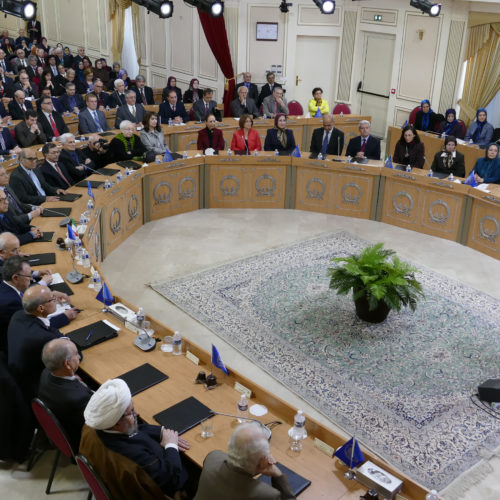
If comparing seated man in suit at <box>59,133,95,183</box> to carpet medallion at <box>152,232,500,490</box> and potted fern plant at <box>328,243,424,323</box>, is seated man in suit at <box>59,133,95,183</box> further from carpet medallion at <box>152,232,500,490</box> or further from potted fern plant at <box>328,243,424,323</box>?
potted fern plant at <box>328,243,424,323</box>

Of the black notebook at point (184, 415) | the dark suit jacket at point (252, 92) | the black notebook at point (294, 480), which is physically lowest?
the black notebook at point (294, 480)

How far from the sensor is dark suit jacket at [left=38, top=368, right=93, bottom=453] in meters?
3.55

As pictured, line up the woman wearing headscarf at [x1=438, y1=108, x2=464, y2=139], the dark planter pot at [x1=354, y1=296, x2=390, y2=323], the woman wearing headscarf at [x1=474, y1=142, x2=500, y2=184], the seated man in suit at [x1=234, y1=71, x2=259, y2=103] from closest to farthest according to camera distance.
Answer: the dark planter pot at [x1=354, y1=296, x2=390, y2=323], the woman wearing headscarf at [x1=474, y1=142, x2=500, y2=184], the woman wearing headscarf at [x1=438, y1=108, x2=464, y2=139], the seated man in suit at [x1=234, y1=71, x2=259, y2=103]

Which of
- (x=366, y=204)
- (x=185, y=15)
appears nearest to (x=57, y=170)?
(x=366, y=204)

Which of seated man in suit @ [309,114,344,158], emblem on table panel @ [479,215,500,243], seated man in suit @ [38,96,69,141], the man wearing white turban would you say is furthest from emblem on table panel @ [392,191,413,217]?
the man wearing white turban

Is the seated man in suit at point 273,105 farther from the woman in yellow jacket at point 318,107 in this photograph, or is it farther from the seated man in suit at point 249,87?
the seated man in suit at point 249,87

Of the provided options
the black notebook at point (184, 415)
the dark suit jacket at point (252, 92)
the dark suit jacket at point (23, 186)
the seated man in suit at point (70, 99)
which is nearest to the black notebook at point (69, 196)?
the dark suit jacket at point (23, 186)

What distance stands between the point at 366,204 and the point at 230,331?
Answer: 3.94 metres

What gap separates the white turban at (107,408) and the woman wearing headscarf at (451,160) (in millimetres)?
7038

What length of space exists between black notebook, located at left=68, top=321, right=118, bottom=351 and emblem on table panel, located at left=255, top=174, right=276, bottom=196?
5.22m

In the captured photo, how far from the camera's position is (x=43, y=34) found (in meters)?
20.9

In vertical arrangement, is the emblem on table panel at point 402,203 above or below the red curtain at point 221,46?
below

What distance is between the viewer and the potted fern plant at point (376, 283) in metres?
5.90

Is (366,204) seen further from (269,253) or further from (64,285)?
(64,285)
